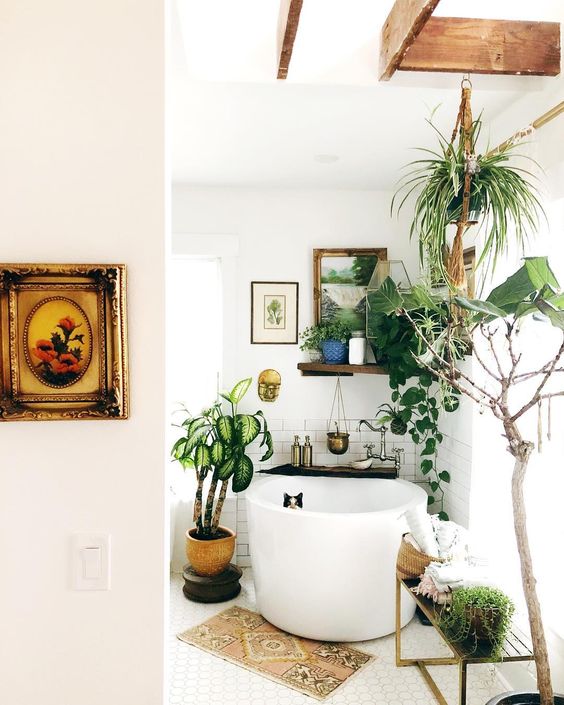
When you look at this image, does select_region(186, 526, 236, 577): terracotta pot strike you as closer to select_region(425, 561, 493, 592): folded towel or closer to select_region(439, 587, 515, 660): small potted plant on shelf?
select_region(425, 561, 493, 592): folded towel

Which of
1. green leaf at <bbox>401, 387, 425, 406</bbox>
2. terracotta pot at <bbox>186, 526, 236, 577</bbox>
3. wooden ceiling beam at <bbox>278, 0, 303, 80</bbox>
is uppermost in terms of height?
wooden ceiling beam at <bbox>278, 0, 303, 80</bbox>

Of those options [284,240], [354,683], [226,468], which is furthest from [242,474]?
[284,240]

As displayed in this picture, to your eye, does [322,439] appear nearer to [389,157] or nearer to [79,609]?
[389,157]

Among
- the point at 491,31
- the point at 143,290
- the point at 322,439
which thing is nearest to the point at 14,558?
the point at 143,290

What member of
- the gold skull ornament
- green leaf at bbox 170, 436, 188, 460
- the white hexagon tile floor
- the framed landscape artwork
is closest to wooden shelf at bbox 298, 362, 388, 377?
the gold skull ornament

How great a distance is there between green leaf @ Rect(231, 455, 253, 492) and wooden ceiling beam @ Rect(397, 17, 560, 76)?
8.33 feet

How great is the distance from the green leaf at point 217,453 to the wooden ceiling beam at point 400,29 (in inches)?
94.0

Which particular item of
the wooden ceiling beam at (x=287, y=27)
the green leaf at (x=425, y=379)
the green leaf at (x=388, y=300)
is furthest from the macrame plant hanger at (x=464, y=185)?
the green leaf at (x=425, y=379)

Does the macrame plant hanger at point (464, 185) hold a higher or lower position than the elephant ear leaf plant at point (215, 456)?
higher

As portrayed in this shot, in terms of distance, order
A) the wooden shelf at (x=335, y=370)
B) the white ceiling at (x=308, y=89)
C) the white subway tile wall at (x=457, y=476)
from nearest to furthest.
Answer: the white ceiling at (x=308, y=89), the white subway tile wall at (x=457, y=476), the wooden shelf at (x=335, y=370)

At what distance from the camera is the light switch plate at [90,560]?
4.71ft

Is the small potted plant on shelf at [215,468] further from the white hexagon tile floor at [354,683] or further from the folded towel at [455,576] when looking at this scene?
the folded towel at [455,576]

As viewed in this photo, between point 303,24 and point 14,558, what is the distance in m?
1.96

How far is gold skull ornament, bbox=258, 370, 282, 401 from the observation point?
15.0 feet
